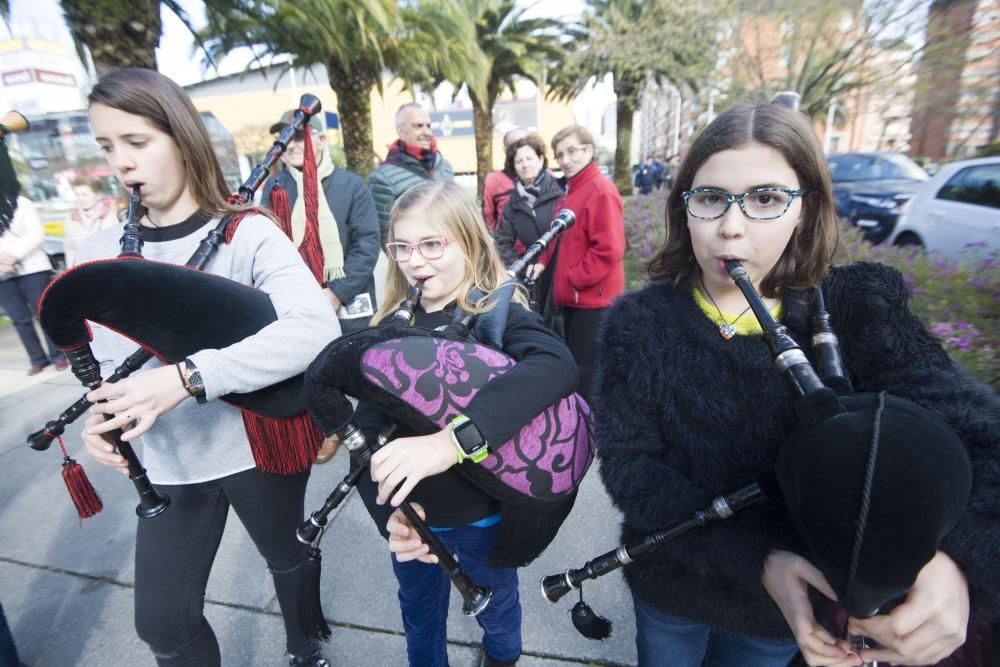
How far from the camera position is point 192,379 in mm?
1322

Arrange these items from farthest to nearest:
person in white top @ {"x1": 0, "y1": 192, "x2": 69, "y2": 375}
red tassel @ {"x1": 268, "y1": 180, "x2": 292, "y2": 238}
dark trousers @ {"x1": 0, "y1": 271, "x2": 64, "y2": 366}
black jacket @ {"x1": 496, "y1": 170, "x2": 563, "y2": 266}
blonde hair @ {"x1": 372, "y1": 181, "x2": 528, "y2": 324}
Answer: dark trousers @ {"x1": 0, "y1": 271, "x2": 64, "y2": 366} < person in white top @ {"x1": 0, "y1": 192, "x2": 69, "y2": 375} < black jacket @ {"x1": 496, "y1": 170, "x2": 563, "y2": 266} < red tassel @ {"x1": 268, "y1": 180, "x2": 292, "y2": 238} < blonde hair @ {"x1": 372, "y1": 181, "x2": 528, "y2": 324}

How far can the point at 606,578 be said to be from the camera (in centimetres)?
246

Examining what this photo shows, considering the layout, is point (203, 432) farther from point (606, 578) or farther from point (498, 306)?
point (606, 578)

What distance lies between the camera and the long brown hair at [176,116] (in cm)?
143

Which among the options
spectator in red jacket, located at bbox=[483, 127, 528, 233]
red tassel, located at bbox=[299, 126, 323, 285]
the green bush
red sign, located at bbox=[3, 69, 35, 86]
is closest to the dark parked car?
the green bush

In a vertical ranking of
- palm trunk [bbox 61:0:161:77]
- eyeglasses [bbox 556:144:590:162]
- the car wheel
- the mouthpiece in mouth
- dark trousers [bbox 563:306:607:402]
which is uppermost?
palm trunk [bbox 61:0:161:77]

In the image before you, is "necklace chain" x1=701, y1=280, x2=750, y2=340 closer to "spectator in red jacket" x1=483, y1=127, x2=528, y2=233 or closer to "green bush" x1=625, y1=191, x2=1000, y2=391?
"green bush" x1=625, y1=191, x2=1000, y2=391

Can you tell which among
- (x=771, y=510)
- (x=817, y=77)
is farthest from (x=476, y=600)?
(x=817, y=77)

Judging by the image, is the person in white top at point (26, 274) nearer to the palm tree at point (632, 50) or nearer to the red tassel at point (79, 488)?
the red tassel at point (79, 488)

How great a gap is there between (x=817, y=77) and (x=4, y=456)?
14.0m

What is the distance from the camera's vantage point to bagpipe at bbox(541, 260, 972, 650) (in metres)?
0.73

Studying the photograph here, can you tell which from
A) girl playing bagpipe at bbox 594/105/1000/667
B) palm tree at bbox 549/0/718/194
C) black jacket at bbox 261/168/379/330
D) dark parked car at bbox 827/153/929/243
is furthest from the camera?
palm tree at bbox 549/0/718/194

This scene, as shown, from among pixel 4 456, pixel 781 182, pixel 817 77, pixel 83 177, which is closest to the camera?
pixel 781 182

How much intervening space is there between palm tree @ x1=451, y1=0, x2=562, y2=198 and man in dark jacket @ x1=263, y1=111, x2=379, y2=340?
11.6 meters
